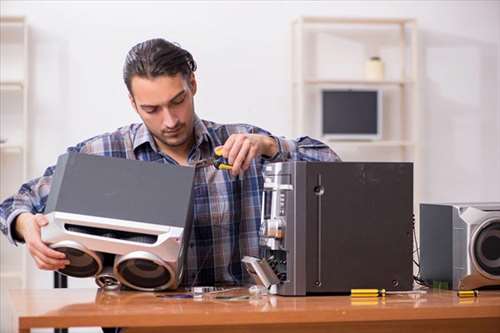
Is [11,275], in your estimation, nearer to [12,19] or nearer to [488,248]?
[12,19]

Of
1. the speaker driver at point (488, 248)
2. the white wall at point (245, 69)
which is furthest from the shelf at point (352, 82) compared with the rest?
the speaker driver at point (488, 248)

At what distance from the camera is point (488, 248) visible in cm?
214

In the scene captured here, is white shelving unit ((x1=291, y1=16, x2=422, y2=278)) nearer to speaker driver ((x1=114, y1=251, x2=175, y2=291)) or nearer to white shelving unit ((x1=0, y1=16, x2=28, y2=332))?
white shelving unit ((x1=0, y1=16, x2=28, y2=332))

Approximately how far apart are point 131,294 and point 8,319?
292 centimetres

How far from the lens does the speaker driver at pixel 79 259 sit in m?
1.92

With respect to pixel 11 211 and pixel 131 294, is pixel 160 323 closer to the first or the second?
pixel 131 294

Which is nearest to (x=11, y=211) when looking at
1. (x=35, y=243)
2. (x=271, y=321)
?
(x=35, y=243)

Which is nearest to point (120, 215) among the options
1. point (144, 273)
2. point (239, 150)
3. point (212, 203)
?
point (144, 273)

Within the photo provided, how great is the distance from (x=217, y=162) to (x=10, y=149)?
8.91 ft

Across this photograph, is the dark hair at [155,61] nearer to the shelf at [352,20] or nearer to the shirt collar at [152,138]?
the shirt collar at [152,138]

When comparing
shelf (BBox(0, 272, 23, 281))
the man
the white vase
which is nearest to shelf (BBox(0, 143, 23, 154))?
shelf (BBox(0, 272, 23, 281))

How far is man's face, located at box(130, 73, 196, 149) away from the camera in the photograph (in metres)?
2.33

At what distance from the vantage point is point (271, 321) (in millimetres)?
1692

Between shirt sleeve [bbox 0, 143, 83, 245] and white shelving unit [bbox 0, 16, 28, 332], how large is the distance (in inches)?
93.7
